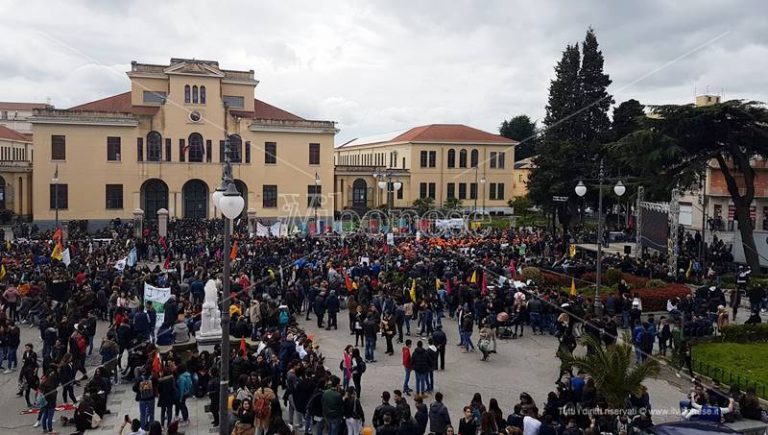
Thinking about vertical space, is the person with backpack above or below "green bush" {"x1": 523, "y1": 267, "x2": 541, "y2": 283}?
below

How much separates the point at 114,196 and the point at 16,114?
233 feet

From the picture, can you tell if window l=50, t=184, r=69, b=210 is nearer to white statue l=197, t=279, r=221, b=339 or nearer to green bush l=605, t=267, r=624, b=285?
white statue l=197, t=279, r=221, b=339

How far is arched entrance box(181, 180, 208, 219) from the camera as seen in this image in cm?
5253

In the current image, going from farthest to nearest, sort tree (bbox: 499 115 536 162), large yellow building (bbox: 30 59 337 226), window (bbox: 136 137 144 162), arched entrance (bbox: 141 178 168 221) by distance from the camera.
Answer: tree (bbox: 499 115 536 162) < arched entrance (bbox: 141 178 168 221) < window (bbox: 136 137 144 162) < large yellow building (bbox: 30 59 337 226)

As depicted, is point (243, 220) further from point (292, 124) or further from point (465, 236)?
point (465, 236)

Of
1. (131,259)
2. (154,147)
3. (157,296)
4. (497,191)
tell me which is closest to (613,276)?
(157,296)

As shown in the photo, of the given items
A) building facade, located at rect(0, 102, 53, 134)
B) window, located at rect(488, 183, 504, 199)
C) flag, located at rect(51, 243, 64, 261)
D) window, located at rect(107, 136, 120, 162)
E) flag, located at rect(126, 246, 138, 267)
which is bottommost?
flag, located at rect(126, 246, 138, 267)

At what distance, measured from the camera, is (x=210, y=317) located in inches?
674

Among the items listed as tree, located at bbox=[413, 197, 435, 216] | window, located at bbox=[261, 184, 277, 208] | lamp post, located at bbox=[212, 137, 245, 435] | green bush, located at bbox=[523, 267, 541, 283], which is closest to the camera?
lamp post, located at bbox=[212, 137, 245, 435]

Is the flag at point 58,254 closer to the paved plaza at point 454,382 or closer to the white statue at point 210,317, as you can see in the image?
the paved plaza at point 454,382

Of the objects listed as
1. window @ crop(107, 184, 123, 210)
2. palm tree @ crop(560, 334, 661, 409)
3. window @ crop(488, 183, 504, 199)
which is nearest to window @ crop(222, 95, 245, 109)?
window @ crop(107, 184, 123, 210)

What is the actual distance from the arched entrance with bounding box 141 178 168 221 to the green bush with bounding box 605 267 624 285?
36.0 metres

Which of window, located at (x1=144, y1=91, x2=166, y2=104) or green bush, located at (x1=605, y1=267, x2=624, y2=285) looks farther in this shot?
window, located at (x1=144, y1=91, x2=166, y2=104)

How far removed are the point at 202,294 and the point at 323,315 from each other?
409cm
